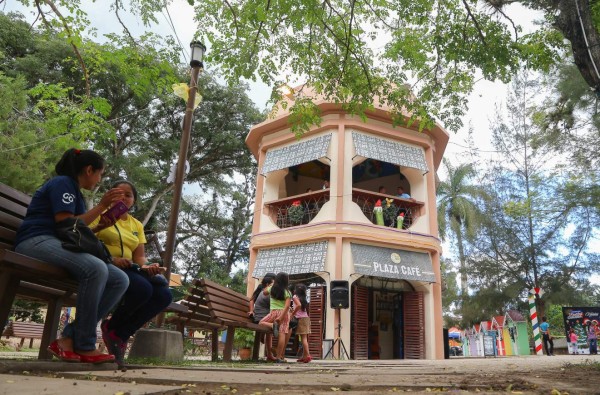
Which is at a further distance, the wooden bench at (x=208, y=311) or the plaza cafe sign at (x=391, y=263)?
the plaza cafe sign at (x=391, y=263)

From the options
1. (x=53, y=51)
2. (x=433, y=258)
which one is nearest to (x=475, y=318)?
(x=433, y=258)

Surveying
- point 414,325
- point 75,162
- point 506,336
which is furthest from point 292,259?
point 506,336

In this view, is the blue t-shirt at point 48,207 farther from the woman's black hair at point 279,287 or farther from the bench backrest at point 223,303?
the woman's black hair at point 279,287

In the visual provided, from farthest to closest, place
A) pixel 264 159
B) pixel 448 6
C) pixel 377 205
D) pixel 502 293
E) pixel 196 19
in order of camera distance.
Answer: pixel 502 293
pixel 264 159
pixel 377 205
pixel 196 19
pixel 448 6

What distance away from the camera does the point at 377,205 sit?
1417 centimetres

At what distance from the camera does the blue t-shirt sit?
2.67 m

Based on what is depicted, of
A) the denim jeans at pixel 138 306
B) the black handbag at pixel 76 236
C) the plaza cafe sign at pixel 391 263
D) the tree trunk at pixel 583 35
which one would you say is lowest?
the denim jeans at pixel 138 306

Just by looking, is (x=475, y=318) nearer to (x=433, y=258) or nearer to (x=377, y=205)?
(x=433, y=258)

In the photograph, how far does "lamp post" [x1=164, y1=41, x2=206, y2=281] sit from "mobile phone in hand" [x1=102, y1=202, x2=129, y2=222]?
10.8 feet

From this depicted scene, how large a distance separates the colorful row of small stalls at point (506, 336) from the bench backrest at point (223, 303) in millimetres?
14770

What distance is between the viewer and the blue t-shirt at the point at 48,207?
8.75 ft

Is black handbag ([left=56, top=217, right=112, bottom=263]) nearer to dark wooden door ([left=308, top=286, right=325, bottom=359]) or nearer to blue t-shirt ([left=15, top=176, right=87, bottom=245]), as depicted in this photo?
blue t-shirt ([left=15, top=176, right=87, bottom=245])

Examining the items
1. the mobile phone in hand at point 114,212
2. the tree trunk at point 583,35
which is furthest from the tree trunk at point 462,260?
the mobile phone in hand at point 114,212

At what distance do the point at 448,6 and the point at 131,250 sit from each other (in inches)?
175
